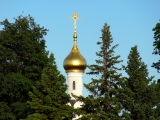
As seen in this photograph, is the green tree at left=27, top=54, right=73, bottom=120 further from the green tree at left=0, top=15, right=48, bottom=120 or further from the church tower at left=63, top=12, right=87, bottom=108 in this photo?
the church tower at left=63, top=12, right=87, bottom=108

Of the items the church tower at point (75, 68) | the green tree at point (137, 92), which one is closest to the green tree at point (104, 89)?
the green tree at point (137, 92)

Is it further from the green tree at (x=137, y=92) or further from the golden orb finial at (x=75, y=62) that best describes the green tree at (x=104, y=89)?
the golden orb finial at (x=75, y=62)

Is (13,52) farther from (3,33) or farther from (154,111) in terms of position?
(154,111)

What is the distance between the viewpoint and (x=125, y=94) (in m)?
28.6

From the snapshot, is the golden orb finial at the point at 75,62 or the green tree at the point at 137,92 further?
the golden orb finial at the point at 75,62

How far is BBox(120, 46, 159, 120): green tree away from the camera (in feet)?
91.4

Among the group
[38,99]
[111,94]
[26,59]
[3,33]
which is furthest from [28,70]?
[111,94]

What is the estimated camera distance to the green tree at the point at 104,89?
2894 centimetres

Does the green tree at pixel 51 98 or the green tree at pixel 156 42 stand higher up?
the green tree at pixel 156 42

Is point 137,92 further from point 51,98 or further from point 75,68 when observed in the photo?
point 75,68

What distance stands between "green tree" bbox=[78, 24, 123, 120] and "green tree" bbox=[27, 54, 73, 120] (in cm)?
126

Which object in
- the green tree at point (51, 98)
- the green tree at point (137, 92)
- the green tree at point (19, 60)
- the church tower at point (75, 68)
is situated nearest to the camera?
the green tree at point (137, 92)

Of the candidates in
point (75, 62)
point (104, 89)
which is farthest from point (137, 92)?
point (75, 62)

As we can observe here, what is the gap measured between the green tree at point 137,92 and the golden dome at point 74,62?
9532 mm
